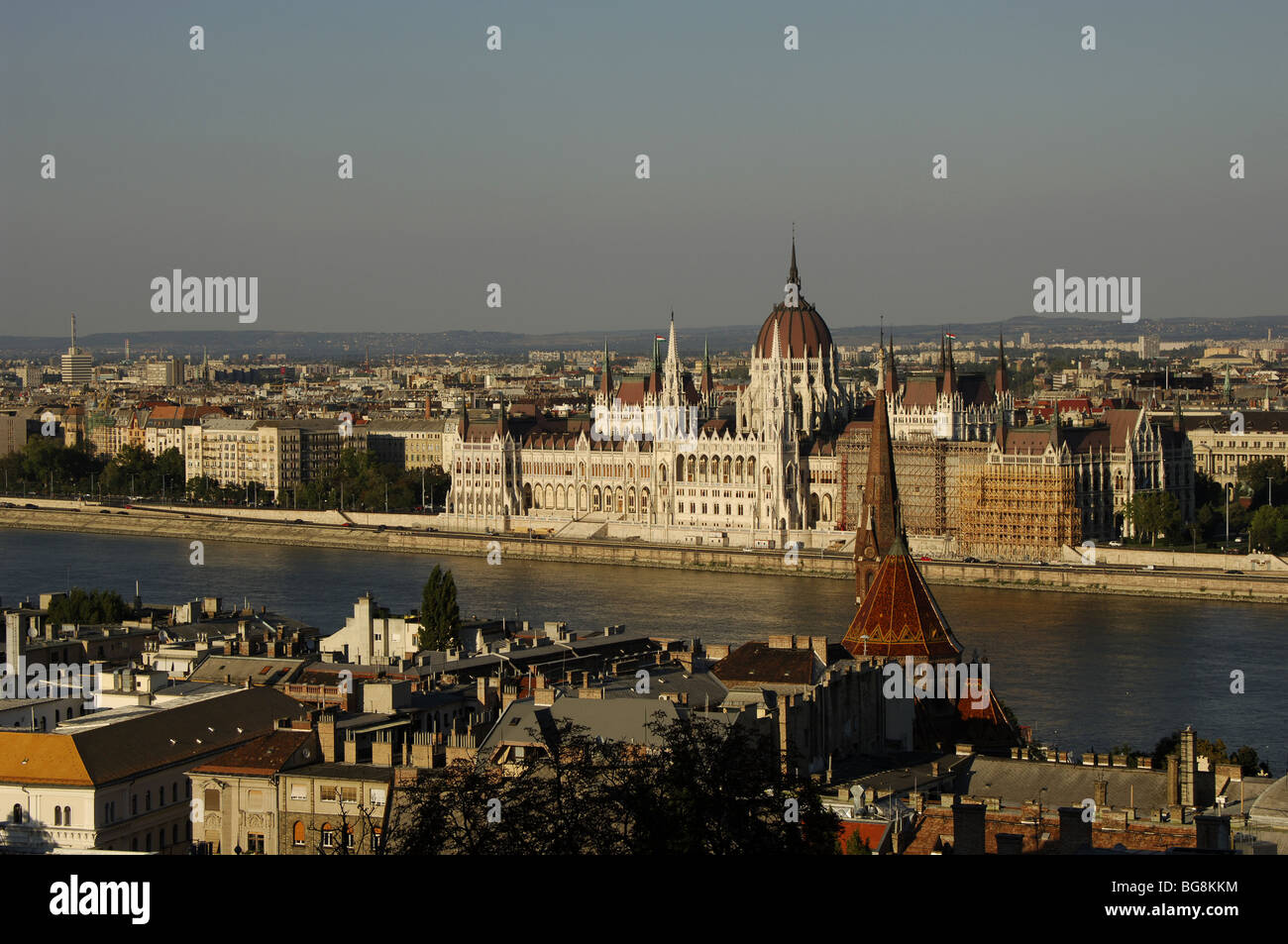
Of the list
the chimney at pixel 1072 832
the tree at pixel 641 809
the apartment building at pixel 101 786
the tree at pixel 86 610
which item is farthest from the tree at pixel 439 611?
the tree at pixel 641 809

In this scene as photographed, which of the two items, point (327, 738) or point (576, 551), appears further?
point (576, 551)

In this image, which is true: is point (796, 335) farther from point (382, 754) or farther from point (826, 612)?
point (382, 754)

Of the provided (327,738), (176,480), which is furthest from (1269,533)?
(176,480)

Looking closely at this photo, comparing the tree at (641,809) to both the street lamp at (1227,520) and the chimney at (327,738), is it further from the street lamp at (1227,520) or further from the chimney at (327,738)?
the street lamp at (1227,520)

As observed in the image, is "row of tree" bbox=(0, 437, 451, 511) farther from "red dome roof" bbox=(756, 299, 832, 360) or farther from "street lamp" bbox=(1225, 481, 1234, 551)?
"street lamp" bbox=(1225, 481, 1234, 551)

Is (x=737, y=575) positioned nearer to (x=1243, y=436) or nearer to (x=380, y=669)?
(x=1243, y=436)
